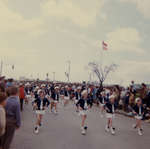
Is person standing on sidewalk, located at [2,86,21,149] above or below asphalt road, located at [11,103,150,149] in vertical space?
above

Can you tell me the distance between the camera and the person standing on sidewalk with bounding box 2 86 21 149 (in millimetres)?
5232

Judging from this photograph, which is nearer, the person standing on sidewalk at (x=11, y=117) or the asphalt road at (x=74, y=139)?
the person standing on sidewalk at (x=11, y=117)

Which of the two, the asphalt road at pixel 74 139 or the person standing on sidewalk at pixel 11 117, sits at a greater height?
the person standing on sidewalk at pixel 11 117

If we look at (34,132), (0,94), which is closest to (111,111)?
(34,132)

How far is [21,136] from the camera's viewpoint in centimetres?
856

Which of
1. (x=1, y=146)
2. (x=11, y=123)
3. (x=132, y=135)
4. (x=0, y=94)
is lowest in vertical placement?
(x=132, y=135)

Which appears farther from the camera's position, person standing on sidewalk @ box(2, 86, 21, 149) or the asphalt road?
the asphalt road

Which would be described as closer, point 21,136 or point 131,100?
point 21,136

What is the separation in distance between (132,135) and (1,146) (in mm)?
6414

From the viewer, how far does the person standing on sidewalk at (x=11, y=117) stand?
5232 mm

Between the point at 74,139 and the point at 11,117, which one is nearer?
the point at 11,117

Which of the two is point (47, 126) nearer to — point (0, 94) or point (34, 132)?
point (34, 132)

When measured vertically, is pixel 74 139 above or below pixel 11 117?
below

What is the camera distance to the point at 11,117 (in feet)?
17.9
